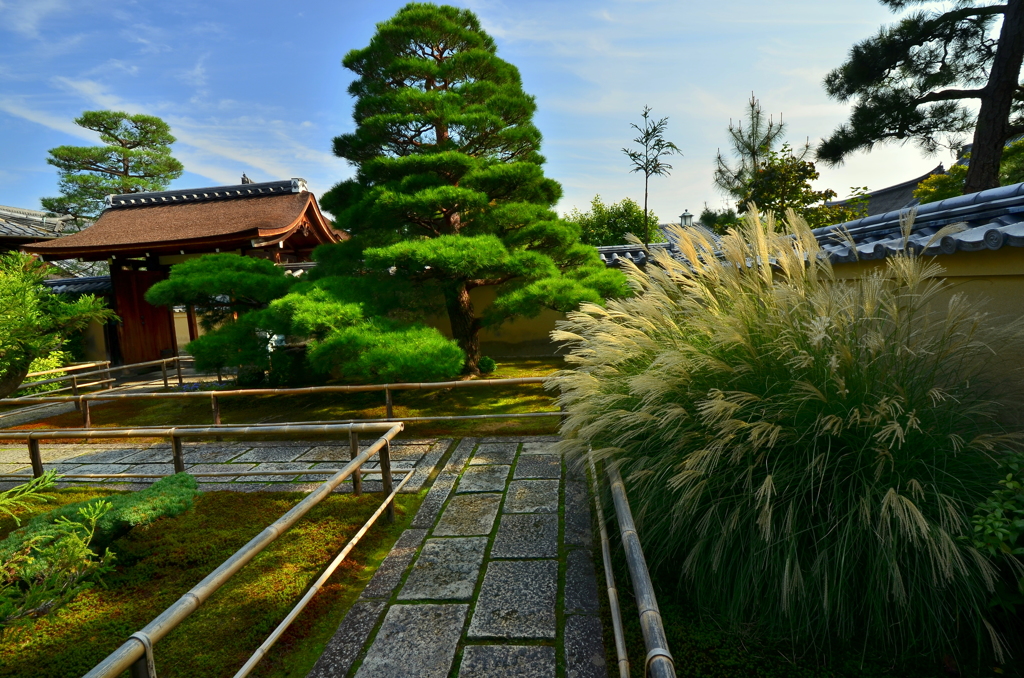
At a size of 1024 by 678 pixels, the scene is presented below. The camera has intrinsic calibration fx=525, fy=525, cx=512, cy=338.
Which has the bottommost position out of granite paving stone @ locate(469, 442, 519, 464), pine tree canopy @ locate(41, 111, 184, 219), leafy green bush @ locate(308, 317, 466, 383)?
granite paving stone @ locate(469, 442, 519, 464)

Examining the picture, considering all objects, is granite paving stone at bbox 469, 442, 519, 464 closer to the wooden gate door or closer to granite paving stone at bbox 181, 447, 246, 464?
granite paving stone at bbox 181, 447, 246, 464

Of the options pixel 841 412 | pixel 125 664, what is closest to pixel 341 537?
pixel 125 664

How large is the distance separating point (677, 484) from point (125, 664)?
160 centimetres

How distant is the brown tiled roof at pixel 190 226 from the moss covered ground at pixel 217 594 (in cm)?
705

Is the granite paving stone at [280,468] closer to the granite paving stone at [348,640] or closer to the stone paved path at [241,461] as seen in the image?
the stone paved path at [241,461]

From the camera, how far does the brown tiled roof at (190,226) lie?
31.1ft

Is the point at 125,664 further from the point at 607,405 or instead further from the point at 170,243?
the point at 170,243

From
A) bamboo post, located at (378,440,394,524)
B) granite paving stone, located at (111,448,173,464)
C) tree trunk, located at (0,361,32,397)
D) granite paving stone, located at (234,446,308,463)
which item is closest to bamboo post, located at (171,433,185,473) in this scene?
granite paving stone, located at (234,446,308,463)

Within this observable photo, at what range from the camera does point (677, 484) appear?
186 cm

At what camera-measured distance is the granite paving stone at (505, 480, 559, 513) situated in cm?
323

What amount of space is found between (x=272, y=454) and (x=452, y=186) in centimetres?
329

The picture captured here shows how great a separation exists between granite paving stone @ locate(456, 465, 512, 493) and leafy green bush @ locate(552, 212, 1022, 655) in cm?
150

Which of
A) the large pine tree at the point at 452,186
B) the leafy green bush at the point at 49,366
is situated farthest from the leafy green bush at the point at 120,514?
the leafy green bush at the point at 49,366

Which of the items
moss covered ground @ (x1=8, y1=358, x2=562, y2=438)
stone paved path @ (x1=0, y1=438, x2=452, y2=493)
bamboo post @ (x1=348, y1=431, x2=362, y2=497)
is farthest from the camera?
moss covered ground @ (x1=8, y1=358, x2=562, y2=438)
